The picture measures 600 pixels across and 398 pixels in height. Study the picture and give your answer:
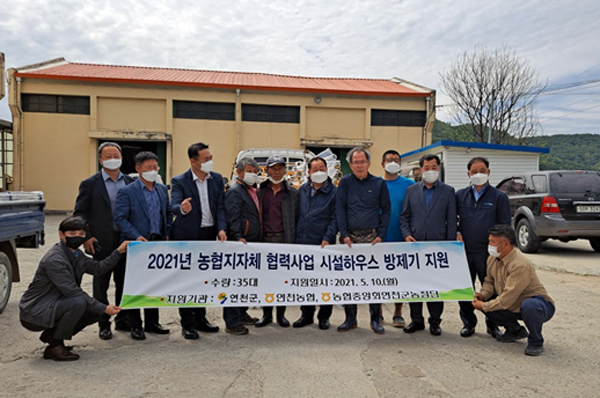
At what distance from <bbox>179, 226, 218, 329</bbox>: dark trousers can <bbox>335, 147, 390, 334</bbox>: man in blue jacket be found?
4.55 feet

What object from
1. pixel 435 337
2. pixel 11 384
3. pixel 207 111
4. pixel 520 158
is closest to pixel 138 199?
pixel 11 384

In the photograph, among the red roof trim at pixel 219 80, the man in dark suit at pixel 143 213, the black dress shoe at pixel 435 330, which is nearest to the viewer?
the man in dark suit at pixel 143 213

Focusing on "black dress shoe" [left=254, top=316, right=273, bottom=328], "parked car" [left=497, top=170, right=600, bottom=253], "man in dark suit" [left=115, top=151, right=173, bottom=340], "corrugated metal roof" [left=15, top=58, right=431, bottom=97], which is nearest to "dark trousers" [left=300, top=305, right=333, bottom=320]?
"black dress shoe" [left=254, top=316, right=273, bottom=328]

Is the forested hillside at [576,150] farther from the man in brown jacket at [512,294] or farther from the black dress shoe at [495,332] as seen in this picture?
the man in brown jacket at [512,294]

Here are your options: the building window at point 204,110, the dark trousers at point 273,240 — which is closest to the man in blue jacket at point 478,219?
the dark trousers at point 273,240

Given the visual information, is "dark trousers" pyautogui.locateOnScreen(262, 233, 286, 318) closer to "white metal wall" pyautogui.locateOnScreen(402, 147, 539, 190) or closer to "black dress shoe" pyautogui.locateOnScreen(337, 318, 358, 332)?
"black dress shoe" pyautogui.locateOnScreen(337, 318, 358, 332)

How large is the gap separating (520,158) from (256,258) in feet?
48.4

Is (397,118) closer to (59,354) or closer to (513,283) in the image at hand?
(513,283)

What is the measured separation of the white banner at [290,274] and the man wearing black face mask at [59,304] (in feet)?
1.43

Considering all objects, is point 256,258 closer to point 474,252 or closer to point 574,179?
point 474,252

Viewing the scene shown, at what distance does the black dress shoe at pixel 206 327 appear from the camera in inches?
171

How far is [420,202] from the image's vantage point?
4.43 metres

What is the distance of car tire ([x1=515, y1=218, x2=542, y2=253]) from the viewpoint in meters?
9.00

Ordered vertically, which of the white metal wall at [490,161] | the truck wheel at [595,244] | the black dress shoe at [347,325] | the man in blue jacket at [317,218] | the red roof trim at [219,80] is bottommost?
the black dress shoe at [347,325]
